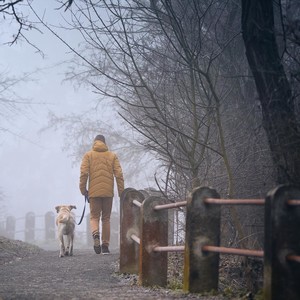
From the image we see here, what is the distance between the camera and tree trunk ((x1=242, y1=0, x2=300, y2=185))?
6.21 meters

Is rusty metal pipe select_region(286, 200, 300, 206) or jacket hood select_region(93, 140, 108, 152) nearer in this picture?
rusty metal pipe select_region(286, 200, 300, 206)

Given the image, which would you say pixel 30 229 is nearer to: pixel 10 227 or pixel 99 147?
pixel 10 227

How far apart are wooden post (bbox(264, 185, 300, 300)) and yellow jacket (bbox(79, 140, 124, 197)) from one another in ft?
23.3

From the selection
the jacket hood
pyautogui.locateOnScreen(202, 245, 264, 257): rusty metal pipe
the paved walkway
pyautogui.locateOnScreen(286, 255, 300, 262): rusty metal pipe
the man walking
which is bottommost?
the paved walkway

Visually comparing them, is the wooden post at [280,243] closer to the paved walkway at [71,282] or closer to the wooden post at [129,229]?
the paved walkway at [71,282]

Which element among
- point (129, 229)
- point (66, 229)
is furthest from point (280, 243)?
point (66, 229)

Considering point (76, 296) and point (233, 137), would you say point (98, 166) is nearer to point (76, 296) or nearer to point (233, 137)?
point (233, 137)

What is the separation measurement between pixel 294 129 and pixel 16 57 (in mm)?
100988

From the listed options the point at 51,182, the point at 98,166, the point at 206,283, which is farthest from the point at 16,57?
the point at 206,283

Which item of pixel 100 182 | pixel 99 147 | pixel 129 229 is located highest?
pixel 99 147

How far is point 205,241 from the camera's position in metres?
5.78

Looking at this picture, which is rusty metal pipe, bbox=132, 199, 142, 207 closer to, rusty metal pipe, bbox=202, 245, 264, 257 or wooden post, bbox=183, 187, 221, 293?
wooden post, bbox=183, 187, 221, 293

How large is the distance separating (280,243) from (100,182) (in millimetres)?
7265

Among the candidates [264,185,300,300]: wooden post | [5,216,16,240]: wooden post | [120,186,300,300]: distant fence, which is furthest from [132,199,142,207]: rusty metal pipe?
[5,216,16,240]: wooden post
